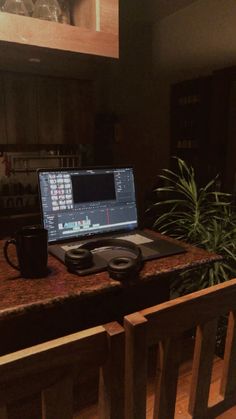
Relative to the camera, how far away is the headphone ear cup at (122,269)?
1030 millimetres

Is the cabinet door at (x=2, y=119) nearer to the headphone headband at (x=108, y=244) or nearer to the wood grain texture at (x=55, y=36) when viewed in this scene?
the wood grain texture at (x=55, y=36)

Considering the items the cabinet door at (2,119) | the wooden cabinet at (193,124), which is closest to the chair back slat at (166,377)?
the wooden cabinet at (193,124)

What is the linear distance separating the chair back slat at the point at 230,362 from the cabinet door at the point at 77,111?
3500 mm

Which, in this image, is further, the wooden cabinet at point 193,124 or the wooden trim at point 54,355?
the wooden cabinet at point 193,124

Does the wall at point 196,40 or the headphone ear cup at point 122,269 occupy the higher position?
the wall at point 196,40

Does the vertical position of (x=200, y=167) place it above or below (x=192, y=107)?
below

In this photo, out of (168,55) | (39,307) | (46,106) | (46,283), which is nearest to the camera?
(39,307)

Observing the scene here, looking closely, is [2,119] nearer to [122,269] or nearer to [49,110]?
[49,110]

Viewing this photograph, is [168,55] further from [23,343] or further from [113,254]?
[23,343]

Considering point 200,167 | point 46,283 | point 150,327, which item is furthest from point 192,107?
point 150,327

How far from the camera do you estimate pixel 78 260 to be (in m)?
1.09

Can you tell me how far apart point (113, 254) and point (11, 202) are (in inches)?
117

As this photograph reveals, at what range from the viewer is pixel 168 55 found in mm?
3584

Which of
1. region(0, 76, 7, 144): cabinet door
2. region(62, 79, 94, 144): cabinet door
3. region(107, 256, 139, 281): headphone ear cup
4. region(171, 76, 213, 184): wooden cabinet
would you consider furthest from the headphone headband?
region(62, 79, 94, 144): cabinet door
